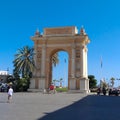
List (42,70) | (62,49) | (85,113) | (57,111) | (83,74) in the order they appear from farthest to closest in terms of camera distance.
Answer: (62,49)
(42,70)
(83,74)
(57,111)
(85,113)

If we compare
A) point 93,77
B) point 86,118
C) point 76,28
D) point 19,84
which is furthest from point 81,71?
point 86,118

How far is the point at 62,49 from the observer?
6125cm

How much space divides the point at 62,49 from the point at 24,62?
9094 mm

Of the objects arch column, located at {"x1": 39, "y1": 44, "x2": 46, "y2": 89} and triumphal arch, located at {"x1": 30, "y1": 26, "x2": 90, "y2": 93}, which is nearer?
triumphal arch, located at {"x1": 30, "y1": 26, "x2": 90, "y2": 93}

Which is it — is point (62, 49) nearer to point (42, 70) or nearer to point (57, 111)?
point (42, 70)

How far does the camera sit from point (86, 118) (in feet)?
41.8

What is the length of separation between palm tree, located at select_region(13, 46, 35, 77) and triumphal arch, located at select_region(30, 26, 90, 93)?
1515 mm

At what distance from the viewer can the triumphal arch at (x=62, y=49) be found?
2293 inches

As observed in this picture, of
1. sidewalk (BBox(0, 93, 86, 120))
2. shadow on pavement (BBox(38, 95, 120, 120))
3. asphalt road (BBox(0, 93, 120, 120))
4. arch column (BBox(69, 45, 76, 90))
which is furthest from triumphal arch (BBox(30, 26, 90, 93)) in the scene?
shadow on pavement (BBox(38, 95, 120, 120))

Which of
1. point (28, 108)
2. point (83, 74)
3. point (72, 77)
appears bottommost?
point (28, 108)

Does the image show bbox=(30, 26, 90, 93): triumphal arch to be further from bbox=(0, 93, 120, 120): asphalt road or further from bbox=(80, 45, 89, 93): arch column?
bbox=(0, 93, 120, 120): asphalt road

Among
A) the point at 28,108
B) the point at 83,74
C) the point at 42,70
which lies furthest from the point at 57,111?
the point at 42,70

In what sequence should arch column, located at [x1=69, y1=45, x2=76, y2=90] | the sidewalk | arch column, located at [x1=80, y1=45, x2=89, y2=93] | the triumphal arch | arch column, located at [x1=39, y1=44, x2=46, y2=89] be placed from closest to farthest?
the sidewalk, arch column, located at [x1=80, y1=45, x2=89, y2=93], arch column, located at [x1=69, y1=45, x2=76, y2=90], the triumphal arch, arch column, located at [x1=39, y1=44, x2=46, y2=89]

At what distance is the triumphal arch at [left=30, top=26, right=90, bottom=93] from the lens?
5825 centimetres
